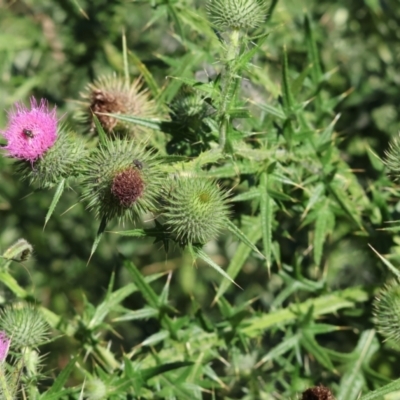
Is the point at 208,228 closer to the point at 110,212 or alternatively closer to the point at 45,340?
the point at 110,212

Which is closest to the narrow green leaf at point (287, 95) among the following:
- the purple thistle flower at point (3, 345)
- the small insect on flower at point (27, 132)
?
the small insect on flower at point (27, 132)

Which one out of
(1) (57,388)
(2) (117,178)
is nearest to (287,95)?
(2) (117,178)

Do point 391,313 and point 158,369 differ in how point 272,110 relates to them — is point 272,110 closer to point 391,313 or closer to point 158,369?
point 391,313

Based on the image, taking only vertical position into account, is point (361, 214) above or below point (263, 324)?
above

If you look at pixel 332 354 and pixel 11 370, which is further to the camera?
pixel 332 354

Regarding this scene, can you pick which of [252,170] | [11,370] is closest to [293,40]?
[252,170]

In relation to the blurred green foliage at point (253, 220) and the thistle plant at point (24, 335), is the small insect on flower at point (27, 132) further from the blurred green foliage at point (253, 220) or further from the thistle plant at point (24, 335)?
the thistle plant at point (24, 335)

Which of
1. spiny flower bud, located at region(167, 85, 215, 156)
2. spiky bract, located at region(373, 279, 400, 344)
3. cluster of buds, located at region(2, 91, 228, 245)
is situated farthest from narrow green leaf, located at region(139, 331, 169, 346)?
spiky bract, located at region(373, 279, 400, 344)
